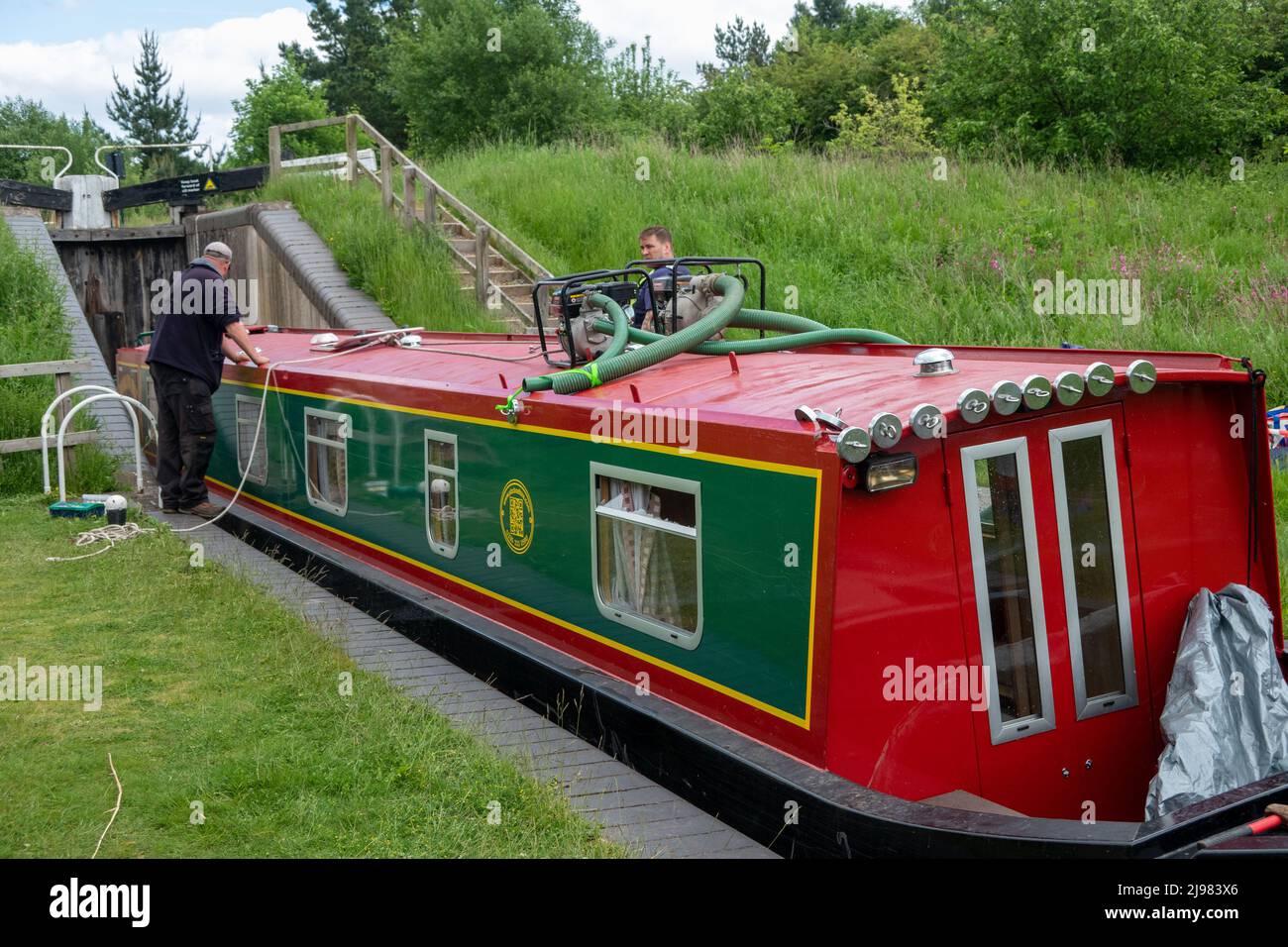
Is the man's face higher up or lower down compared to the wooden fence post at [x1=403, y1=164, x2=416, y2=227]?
lower down

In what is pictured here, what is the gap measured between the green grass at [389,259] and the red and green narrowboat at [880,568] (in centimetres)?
940

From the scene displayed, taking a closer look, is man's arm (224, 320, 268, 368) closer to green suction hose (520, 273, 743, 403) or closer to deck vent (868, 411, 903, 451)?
green suction hose (520, 273, 743, 403)

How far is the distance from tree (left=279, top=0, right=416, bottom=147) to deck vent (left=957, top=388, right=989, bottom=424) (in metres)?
54.4

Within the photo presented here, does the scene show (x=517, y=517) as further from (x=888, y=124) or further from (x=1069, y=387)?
(x=888, y=124)

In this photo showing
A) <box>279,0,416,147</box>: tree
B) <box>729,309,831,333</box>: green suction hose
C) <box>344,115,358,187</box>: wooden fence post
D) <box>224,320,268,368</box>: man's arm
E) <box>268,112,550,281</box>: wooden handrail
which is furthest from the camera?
<box>279,0,416,147</box>: tree

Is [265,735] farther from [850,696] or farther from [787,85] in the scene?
[787,85]

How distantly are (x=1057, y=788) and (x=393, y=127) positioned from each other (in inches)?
2052

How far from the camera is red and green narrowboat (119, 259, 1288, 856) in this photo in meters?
4.43

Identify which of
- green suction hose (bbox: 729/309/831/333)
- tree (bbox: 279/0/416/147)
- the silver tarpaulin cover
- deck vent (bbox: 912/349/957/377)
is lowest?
the silver tarpaulin cover

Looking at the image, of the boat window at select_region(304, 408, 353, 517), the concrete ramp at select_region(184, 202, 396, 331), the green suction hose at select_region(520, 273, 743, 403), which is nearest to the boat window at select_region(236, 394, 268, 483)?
the boat window at select_region(304, 408, 353, 517)
